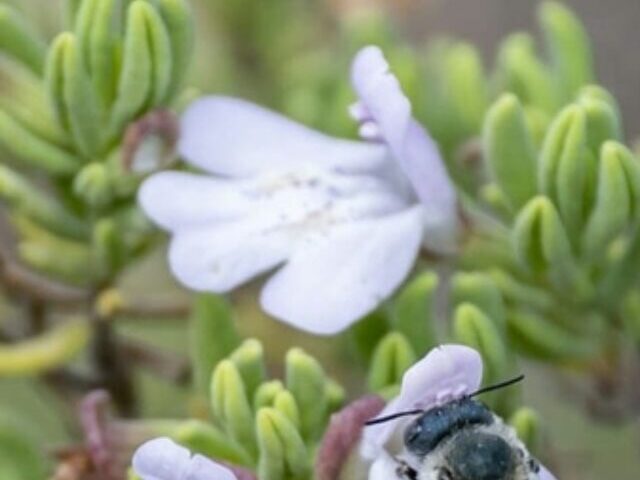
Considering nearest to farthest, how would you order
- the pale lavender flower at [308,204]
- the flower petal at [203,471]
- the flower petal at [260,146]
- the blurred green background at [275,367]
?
1. the flower petal at [203,471]
2. the pale lavender flower at [308,204]
3. the flower petal at [260,146]
4. the blurred green background at [275,367]

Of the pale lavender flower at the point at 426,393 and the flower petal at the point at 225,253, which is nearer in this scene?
the pale lavender flower at the point at 426,393

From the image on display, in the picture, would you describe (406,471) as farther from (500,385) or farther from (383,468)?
(500,385)

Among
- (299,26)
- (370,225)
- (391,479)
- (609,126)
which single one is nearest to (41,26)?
(299,26)

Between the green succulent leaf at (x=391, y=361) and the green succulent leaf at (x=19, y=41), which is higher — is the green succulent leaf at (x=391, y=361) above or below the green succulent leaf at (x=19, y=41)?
below

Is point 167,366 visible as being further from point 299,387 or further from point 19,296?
point 299,387

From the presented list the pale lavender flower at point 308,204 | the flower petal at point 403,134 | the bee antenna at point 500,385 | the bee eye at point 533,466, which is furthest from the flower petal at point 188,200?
the bee eye at point 533,466

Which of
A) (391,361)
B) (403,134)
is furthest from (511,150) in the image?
(391,361)

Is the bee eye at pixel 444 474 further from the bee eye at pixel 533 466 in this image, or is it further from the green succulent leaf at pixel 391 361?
the green succulent leaf at pixel 391 361
